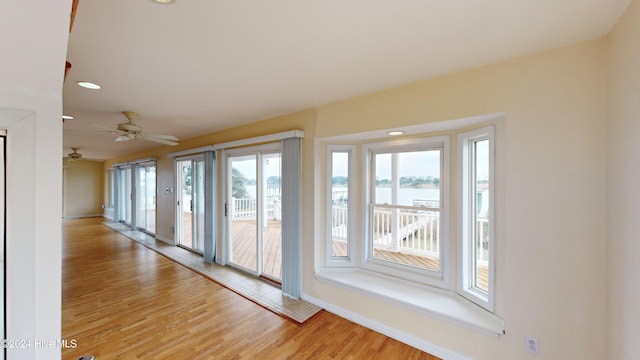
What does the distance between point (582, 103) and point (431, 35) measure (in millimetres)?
1038

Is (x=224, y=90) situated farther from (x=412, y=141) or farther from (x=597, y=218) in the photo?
(x=597, y=218)

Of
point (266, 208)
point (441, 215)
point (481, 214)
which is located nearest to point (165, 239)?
point (266, 208)

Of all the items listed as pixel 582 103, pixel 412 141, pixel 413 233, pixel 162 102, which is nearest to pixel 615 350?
pixel 582 103

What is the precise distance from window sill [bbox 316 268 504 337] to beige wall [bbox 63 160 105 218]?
10964 millimetres

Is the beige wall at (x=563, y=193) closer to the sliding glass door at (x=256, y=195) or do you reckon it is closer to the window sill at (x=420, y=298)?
the window sill at (x=420, y=298)

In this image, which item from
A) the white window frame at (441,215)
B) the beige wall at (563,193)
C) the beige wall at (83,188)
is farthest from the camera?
the beige wall at (83,188)

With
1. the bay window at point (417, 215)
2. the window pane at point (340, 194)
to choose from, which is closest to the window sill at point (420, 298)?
the bay window at point (417, 215)

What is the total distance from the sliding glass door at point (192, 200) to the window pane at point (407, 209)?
137 inches

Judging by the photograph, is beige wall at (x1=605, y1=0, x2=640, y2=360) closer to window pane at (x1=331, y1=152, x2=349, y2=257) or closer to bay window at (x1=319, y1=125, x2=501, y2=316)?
bay window at (x1=319, y1=125, x2=501, y2=316)

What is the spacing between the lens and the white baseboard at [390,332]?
2.13 m

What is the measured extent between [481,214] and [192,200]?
4.91m

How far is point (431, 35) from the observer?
1.48 m

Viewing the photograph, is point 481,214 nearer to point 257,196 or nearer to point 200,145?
point 257,196

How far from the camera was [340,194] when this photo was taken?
3.12 meters
